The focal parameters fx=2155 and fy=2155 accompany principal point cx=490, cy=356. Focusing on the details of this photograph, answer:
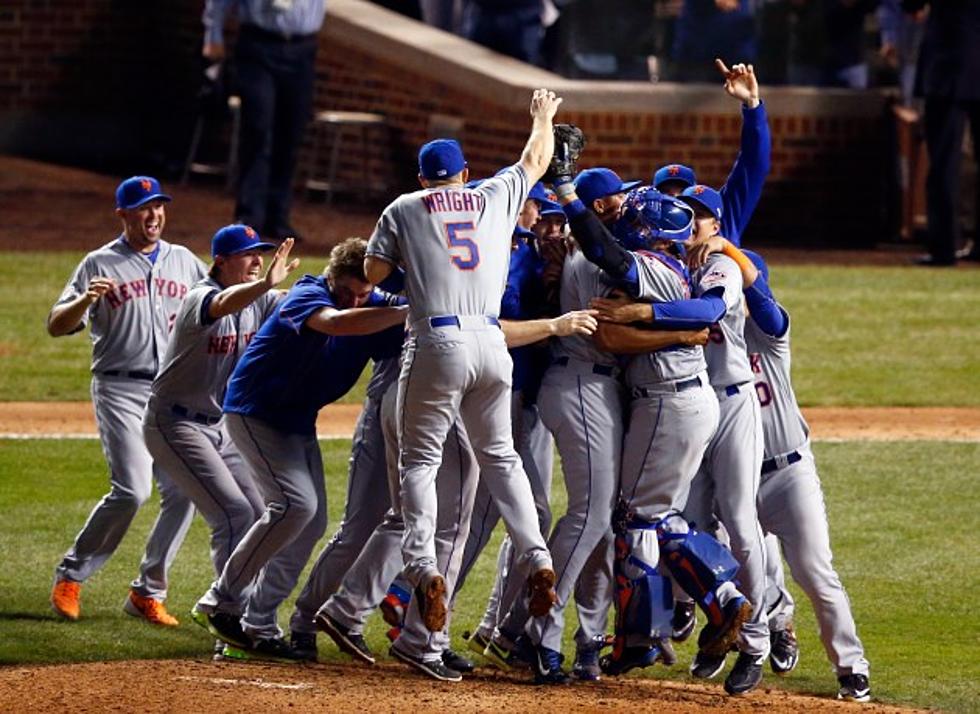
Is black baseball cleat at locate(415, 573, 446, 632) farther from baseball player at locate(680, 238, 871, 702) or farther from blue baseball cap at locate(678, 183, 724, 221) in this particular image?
blue baseball cap at locate(678, 183, 724, 221)

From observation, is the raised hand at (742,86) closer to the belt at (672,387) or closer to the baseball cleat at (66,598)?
the belt at (672,387)

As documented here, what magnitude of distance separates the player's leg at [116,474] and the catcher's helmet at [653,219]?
239cm

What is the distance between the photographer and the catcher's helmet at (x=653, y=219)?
7465mm

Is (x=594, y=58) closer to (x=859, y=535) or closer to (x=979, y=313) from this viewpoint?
(x=979, y=313)

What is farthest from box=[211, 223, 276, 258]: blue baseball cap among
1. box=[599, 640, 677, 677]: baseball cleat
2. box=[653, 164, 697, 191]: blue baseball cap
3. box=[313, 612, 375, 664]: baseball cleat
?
box=[599, 640, 677, 677]: baseball cleat

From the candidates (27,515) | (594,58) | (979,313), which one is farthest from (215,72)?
(27,515)

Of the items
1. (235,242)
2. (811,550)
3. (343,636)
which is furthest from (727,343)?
(235,242)

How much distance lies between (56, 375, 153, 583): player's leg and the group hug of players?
416 millimetres

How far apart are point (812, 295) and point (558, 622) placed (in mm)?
8523

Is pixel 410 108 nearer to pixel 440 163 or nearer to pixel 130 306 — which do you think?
pixel 130 306

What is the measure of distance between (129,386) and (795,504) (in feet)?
9.30

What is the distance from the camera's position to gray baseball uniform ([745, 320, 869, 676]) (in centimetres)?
768

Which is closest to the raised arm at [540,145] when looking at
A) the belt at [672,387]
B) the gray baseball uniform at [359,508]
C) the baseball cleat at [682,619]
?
the belt at [672,387]

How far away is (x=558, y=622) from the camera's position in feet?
24.9
